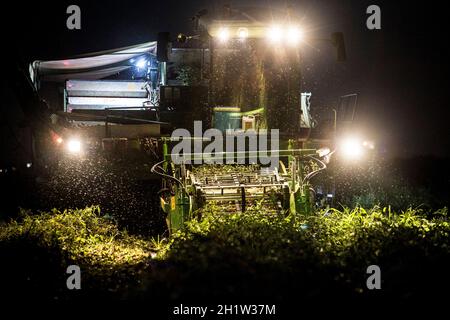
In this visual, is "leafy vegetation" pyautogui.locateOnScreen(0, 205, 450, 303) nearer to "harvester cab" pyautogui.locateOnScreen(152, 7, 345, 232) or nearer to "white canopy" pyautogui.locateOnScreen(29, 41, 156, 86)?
"harvester cab" pyautogui.locateOnScreen(152, 7, 345, 232)


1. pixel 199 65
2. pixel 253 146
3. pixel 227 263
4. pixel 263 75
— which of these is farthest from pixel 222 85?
pixel 227 263

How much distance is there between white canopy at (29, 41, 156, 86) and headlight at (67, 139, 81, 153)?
19.0 feet

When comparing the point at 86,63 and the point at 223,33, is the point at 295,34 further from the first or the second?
the point at 86,63

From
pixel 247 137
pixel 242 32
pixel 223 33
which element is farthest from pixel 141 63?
pixel 247 137

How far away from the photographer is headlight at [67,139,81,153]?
11227 millimetres

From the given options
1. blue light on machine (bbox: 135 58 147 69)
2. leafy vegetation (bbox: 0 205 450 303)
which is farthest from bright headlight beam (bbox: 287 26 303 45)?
blue light on machine (bbox: 135 58 147 69)

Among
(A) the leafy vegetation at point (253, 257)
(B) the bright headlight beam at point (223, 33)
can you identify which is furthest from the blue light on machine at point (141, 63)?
(A) the leafy vegetation at point (253, 257)

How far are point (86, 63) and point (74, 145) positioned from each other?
6.16 metres

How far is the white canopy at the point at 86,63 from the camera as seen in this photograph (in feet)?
51.8

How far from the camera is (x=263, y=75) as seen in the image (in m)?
12.3

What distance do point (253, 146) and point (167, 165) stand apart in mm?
2689

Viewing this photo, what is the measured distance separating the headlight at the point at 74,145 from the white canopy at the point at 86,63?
19.0ft

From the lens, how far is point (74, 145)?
11.2m
